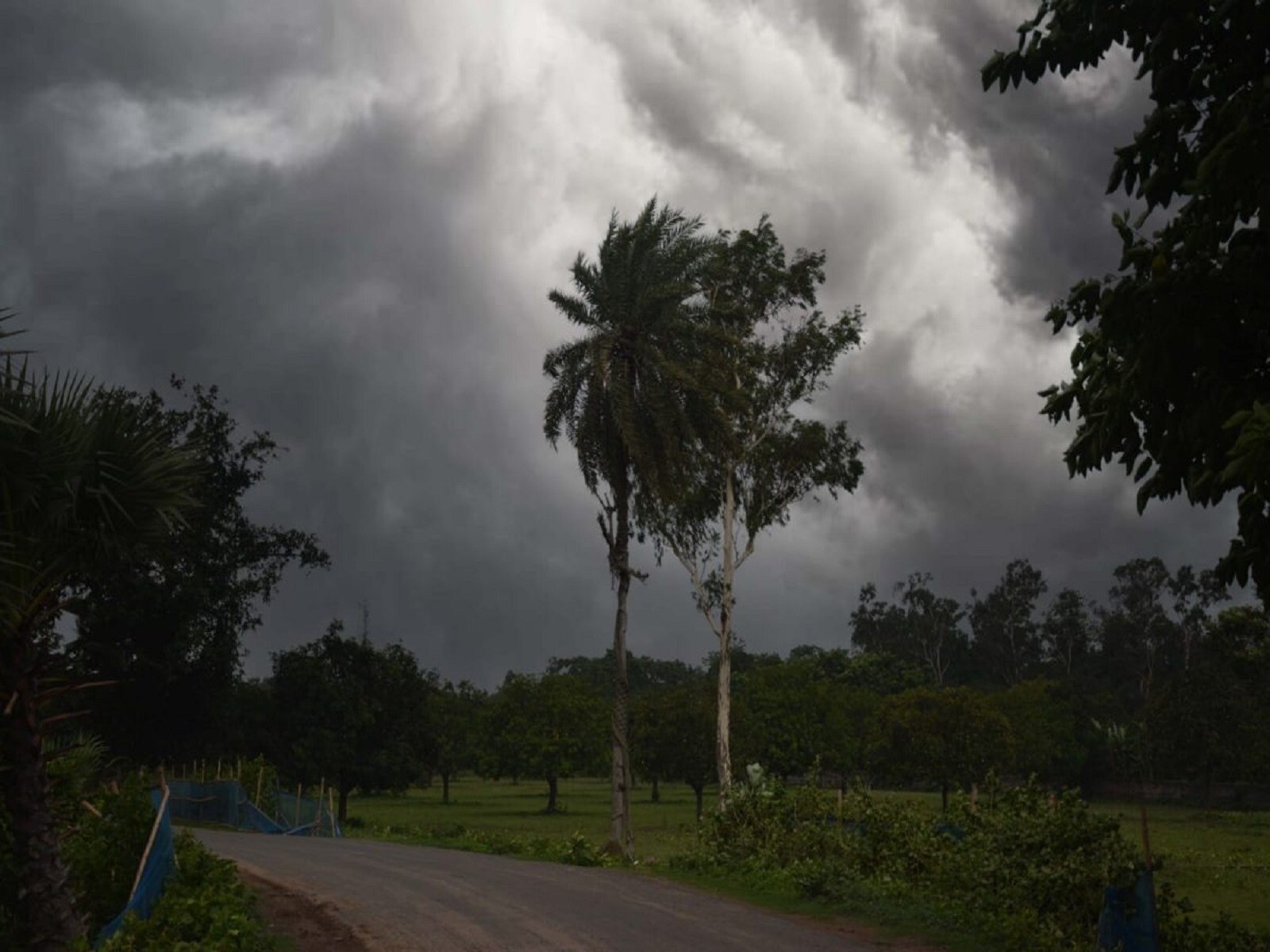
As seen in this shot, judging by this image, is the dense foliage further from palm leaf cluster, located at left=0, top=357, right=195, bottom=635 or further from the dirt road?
palm leaf cluster, located at left=0, top=357, right=195, bottom=635

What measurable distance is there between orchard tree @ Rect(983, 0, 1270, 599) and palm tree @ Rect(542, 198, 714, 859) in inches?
862

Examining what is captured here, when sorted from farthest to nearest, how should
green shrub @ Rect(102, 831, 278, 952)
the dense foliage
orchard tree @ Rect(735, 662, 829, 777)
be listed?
orchard tree @ Rect(735, 662, 829, 777), the dense foliage, green shrub @ Rect(102, 831, 278, 952)

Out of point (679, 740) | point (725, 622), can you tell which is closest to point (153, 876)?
point (725, 622)

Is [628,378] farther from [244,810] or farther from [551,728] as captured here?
[551,728]

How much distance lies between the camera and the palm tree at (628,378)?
1261 inches

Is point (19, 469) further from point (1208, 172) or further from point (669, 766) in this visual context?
point (669, 766)

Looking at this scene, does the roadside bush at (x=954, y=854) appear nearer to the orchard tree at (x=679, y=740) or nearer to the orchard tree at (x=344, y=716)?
the orchard tree at (x=344, y=716)

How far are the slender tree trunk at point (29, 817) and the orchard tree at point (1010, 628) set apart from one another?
123 meters

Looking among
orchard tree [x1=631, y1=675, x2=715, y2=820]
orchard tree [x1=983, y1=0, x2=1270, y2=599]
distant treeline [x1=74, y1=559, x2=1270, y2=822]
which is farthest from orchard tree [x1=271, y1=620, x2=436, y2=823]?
orchard tree [x1=983, y1=0, x2=1270, y2=599]

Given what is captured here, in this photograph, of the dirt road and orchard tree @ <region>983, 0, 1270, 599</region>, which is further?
the dirt road

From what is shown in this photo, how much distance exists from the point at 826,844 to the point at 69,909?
47.0 feet

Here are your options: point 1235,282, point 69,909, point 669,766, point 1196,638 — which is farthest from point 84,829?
point 1196,638

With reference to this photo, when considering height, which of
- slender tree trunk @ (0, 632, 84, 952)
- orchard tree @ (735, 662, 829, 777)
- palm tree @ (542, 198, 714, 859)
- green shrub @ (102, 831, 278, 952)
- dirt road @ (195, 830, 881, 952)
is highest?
palm tree @ (542, 198, 714, 859)

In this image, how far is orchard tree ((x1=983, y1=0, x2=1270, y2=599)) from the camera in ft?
26.7
